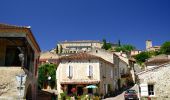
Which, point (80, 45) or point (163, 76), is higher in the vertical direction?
point (80, 45)

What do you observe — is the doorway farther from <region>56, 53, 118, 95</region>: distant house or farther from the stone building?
the stone building

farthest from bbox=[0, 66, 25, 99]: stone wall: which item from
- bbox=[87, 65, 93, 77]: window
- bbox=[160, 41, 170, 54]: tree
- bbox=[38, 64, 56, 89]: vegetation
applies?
bbox=[160, 41, 170, 54]: tree

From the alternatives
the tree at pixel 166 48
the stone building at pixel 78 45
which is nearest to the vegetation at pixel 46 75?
the stone building at pixel 78 45

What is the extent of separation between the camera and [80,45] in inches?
3898

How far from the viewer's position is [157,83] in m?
24.8

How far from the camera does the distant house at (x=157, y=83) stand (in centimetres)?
2459

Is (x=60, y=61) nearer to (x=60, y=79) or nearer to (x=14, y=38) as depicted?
(x=60, y=79)

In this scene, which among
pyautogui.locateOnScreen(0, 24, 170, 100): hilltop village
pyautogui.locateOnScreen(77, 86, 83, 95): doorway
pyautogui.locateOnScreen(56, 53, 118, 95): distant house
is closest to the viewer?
pyautogui.locateOnScreen(0, 24, 170, 100): hilltop village

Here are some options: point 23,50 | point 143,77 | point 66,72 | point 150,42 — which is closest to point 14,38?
point 23,50

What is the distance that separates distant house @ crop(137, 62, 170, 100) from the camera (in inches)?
968

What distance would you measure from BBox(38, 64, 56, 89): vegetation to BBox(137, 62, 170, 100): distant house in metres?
23.3

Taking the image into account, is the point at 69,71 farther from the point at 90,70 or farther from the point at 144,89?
the point at 144,89

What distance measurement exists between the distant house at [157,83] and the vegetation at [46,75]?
76.3ft

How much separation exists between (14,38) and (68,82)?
57.4 feet
